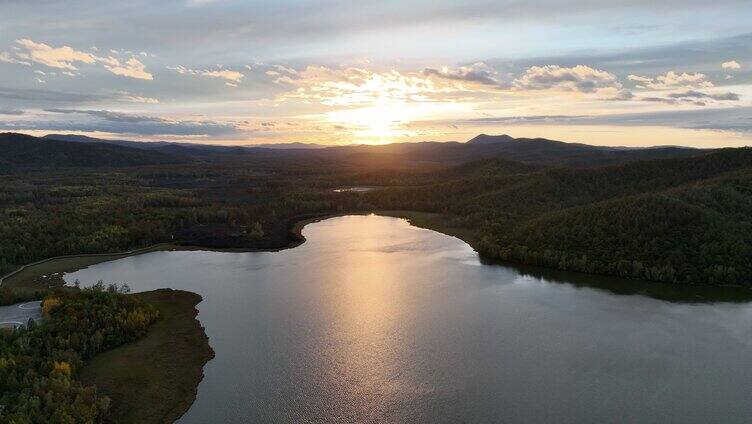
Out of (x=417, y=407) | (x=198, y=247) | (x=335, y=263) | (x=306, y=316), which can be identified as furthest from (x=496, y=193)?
(x=417, y=407)

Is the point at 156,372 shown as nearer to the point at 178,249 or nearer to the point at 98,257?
the point at 98,257

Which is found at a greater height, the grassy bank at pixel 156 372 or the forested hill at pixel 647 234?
the forested hill at pixel 647 234

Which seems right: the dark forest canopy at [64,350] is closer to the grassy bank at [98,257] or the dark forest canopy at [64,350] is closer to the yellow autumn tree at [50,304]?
the yellow autumn tree at [50,304]

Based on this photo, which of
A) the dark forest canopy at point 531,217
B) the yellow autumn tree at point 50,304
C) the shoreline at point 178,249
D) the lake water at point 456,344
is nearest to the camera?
the lake water at point 456,344

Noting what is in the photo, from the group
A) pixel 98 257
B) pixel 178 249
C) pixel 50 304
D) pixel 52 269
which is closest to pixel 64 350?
pixel 50 304

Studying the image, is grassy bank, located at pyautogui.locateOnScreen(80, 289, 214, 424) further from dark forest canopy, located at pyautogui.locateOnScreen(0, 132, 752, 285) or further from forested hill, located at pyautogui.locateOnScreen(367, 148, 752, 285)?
forested hill, located at pyautogui.locateOnScreen(367, 148, 752, 285)

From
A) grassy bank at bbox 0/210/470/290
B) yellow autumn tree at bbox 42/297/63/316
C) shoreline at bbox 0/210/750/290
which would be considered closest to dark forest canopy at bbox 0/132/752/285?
shoreline at bbox 0/210/750/290

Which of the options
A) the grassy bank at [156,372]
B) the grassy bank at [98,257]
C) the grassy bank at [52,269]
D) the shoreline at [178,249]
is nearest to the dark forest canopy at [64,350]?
the grassy bank at [156,372]
